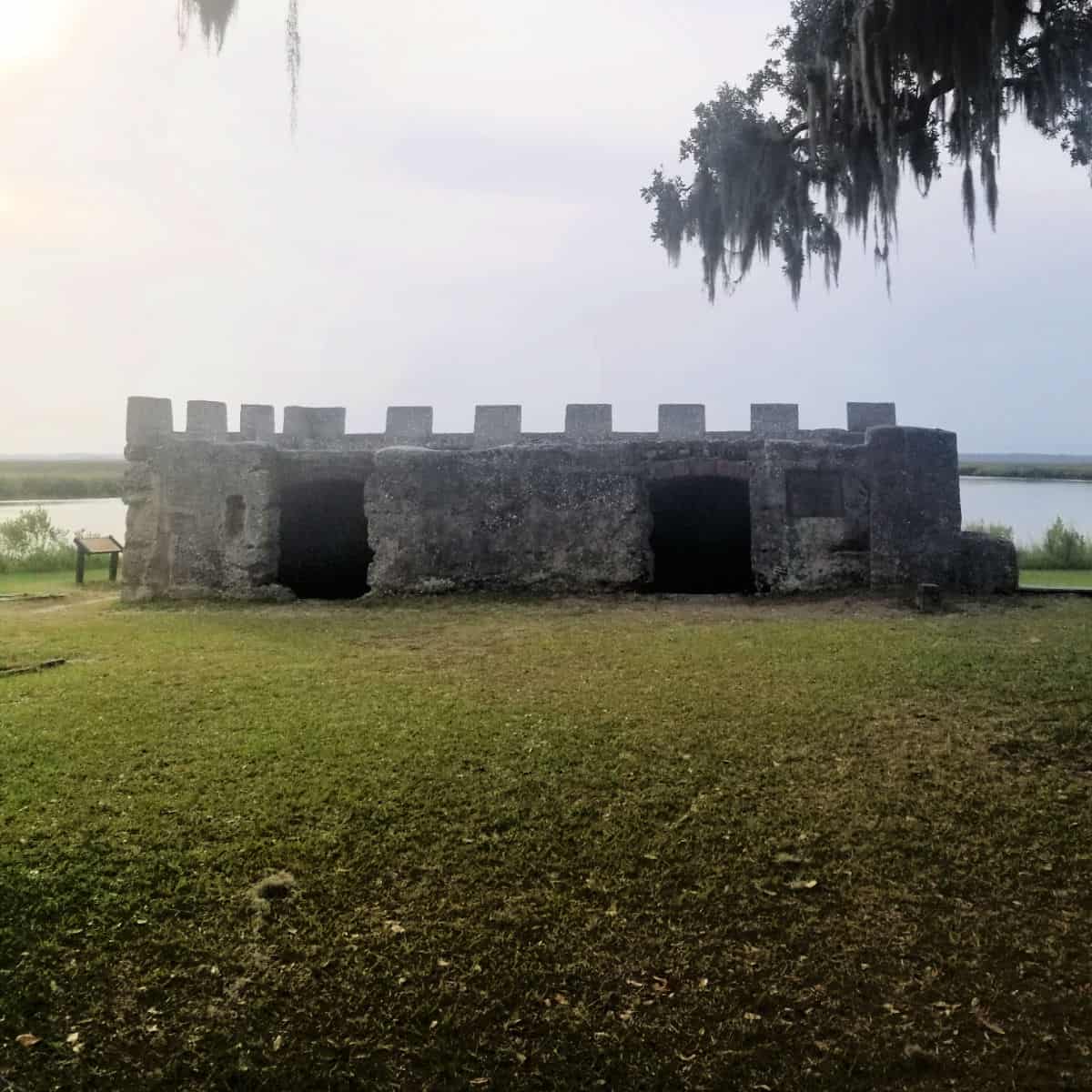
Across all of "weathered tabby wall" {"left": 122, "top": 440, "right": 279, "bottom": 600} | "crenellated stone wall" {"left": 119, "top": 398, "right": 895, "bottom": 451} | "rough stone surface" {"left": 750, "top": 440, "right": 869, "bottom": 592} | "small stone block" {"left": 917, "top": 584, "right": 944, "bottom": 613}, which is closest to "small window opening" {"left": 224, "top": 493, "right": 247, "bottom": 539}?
"weathered tabby wall" {"left": 122, "top": 440, "right": 279, "bottom": 600}

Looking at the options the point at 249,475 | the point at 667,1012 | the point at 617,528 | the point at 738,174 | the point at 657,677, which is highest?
the point at 738,174

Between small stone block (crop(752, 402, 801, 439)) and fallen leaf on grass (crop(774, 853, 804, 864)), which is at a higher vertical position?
small stone block (crop(752, 402, 801, 439))

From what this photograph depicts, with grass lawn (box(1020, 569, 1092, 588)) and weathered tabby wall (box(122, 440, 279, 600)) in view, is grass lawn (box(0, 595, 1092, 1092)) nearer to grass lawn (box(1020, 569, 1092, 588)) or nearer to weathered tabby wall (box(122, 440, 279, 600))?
weathered tabby wall (box(122, 440, 279, 600))

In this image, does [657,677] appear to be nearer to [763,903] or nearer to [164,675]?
[763,903]

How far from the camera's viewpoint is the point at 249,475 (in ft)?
34.9

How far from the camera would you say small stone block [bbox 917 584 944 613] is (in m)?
8.62

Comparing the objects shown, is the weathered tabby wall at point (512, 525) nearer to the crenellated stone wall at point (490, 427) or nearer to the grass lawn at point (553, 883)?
the crenellated stone wall at point (490, 427)

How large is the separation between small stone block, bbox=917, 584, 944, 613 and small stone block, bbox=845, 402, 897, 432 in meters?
5.93

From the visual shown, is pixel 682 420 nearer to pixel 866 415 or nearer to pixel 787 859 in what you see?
pixel 866 415

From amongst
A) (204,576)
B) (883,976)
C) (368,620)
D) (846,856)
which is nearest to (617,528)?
(368,620)

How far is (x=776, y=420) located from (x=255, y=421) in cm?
906

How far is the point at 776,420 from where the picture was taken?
1423 centimetres

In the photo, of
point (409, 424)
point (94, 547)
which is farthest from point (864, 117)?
point (94, 547)

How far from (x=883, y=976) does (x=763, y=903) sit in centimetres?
48
